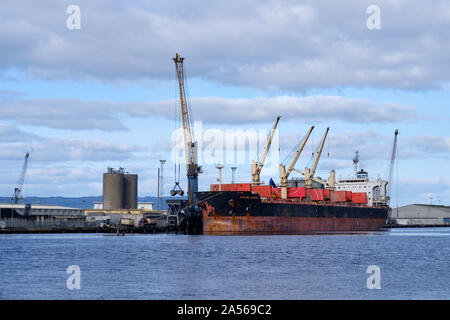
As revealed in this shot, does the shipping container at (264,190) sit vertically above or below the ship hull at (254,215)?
above

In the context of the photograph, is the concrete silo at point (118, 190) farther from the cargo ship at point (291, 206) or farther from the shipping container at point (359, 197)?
the shipping container at point (359, 197)

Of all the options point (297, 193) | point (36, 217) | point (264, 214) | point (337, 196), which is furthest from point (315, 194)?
point (36, 217)

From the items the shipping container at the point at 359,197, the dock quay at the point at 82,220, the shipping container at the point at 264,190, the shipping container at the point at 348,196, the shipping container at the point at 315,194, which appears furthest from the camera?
the dock quay at the point at 82,220

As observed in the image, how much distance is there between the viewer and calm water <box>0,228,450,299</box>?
111 feet

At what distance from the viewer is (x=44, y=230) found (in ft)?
416

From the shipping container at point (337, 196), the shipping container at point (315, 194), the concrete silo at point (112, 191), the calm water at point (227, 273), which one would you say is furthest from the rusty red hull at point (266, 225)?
the concrete silo at point (112, 191)

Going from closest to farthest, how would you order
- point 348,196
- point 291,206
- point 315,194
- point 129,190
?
point 291,206
point 315,194
point 348,196
point 129,190

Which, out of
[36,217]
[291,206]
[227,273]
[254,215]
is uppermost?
[291,206]

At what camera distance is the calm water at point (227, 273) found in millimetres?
33750

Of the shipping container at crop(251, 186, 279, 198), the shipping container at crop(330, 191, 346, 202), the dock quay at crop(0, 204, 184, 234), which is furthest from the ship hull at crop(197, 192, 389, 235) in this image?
the dock quay at crop(0, 204, 184, 234)

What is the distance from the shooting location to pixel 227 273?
4269 cm

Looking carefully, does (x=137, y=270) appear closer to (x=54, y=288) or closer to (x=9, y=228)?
(x=54, y=288)

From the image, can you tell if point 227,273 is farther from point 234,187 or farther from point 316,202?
point 316,202
